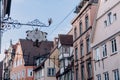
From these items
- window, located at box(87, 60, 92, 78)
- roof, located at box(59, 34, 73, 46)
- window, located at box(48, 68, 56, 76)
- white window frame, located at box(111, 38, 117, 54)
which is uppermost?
roof, located at box(59, 34, 73, 46)

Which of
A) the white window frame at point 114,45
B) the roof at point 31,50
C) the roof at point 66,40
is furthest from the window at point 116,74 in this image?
the roof at point 31,50

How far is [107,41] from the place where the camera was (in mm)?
29266

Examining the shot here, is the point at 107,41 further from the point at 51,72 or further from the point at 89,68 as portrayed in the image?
the point at 51,72

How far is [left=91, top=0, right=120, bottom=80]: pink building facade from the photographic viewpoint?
27.3m

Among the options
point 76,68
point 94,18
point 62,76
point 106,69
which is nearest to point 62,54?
point 62,76

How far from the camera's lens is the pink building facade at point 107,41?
89.6 feet

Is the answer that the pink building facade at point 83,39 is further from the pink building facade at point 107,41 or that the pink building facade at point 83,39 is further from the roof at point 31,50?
the roof at point 31,50

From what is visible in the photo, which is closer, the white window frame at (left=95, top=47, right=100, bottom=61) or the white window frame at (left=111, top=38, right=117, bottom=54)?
the white window frame at (left=111, top=38, right=117, bottom=54)

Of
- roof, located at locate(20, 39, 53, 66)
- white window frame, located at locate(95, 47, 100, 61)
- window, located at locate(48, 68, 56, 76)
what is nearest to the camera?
white window frame, located at locate(95, 47, 100, 61)

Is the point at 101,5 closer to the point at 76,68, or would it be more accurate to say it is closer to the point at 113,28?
the point at 113,28

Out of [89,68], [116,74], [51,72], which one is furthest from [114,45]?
[51,72]

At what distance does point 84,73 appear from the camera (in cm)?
3516

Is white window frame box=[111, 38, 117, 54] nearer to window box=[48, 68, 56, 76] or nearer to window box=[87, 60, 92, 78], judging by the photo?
window box=[87, 60, 92, 78]

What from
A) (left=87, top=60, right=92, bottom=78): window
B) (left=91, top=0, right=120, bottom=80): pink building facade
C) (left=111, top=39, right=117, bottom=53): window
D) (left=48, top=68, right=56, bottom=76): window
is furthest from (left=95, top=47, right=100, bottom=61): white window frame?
(left=48, top=68, right=56, bottom=76): window
